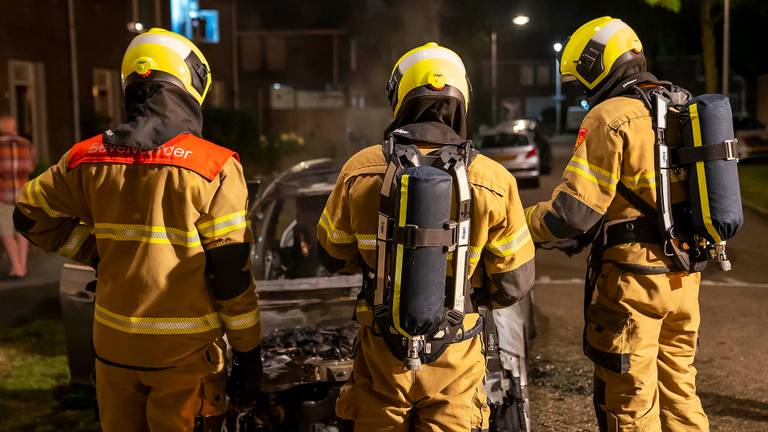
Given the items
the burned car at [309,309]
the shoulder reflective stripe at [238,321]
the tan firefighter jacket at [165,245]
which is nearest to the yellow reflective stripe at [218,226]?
the tan firefighter jacket at [165,245]

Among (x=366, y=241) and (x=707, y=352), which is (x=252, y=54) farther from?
(x=366, y=241)

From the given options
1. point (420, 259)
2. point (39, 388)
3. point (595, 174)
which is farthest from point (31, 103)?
point (420, 259)

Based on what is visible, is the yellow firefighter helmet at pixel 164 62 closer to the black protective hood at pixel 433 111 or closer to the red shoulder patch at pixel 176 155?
the red shoulder patch at pixel 176 155

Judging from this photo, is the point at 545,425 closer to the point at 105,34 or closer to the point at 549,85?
the point at 105,34

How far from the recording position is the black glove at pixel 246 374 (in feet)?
11.2

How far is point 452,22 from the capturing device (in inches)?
1011

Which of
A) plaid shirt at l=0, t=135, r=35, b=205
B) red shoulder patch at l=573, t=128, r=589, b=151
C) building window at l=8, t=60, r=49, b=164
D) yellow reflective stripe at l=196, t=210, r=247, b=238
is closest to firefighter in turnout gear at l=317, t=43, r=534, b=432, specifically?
yellow reflective stripe at l=196, t=210, r=247, b=238

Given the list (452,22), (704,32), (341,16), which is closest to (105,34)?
(452,22)

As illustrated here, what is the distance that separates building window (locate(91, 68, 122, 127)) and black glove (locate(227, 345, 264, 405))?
18247 mm

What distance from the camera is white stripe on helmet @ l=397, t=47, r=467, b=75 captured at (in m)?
3.29

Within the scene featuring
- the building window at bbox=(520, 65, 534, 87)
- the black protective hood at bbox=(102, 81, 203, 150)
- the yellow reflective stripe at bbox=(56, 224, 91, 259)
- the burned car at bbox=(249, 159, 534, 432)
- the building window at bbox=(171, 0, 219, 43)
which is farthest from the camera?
the building window at bbox=(520, 65, 534, 87)

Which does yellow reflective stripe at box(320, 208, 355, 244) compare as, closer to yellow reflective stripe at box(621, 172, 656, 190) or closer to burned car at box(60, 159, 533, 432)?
burned car at box(60, 159, 533, 432)

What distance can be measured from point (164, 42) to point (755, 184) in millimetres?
18866

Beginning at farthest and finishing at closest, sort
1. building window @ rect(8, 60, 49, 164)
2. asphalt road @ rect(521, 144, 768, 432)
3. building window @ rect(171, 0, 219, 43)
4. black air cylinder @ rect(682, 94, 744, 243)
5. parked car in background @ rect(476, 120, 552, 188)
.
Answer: building window @ rect(171, 0, 219, 43) < parked car in background @ rect(476, 120, 552, 188) < building window @ rect(8, 60, 49, 164) < asphalt road @ rect(521, 144, 768, 432) < black air cylinder @ rect(682, 94, 744, 243)
